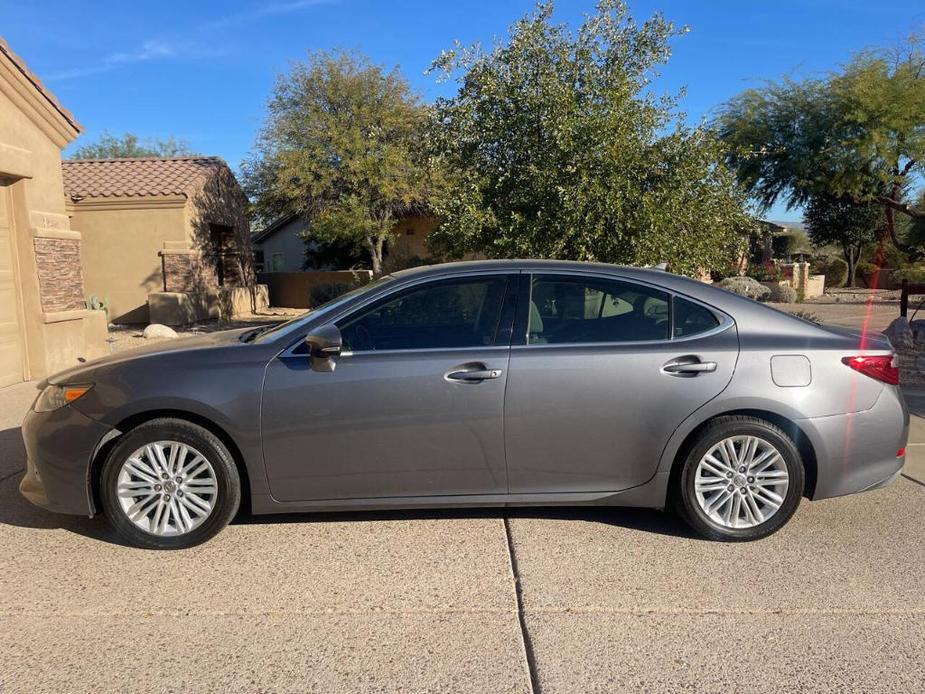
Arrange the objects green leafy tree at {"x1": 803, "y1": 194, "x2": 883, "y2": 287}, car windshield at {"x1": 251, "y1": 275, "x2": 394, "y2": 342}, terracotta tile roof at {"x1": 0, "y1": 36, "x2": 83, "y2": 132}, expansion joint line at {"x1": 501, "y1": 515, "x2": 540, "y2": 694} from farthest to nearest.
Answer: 1. green leafy tree at {"x1": 803, "y1": 194, "x2": 883, "y2": 287}
2. terracotta tile roof at {"x1": 0, "y1": 36, "x2": 83, "y2": 132}
3. car windshield at {"x1": 251, "y1": 275, "x2": 394, "y2": 342}
4. expansion joint line at {"x1": 501, "y1": 515, "x2": 540, "y2": 694}

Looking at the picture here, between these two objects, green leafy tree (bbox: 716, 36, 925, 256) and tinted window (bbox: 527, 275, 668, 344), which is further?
green leafy tree (bbox: 716, 36, 925, 256)

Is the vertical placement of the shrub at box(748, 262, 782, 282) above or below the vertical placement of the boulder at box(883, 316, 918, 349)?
above

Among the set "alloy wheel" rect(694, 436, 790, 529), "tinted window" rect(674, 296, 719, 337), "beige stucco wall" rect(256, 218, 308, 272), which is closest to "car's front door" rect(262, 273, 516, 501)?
"tinted window" rect(674, 296, 719, 337)

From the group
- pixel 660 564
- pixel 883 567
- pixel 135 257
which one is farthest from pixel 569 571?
pixel 135 257

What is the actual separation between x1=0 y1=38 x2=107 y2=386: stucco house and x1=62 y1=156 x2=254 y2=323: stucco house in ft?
28.9

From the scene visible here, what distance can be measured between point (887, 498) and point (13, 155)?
9.70 m

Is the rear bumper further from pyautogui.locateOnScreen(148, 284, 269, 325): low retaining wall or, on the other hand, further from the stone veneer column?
pyautogui.locateOnScreen(148, 284, 269, 325): low retaining wall

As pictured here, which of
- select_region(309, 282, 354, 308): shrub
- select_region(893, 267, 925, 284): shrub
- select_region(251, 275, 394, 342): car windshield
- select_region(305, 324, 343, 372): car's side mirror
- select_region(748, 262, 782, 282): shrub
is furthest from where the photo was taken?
select_region(748, 262, 782, 282): shrub

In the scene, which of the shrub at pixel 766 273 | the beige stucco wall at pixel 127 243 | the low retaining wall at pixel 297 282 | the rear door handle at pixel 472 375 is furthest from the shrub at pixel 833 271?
the rear door handle at pixel 472 375

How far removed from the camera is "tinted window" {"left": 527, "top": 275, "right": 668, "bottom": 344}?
14.6 ft

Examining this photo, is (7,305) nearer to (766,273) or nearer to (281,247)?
(281,247)

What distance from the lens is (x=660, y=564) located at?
4.11m

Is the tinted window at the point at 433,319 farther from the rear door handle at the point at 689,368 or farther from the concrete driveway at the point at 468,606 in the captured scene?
the concrete driveway at the point at 468,606

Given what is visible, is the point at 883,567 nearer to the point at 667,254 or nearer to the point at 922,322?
the point at 667,254
